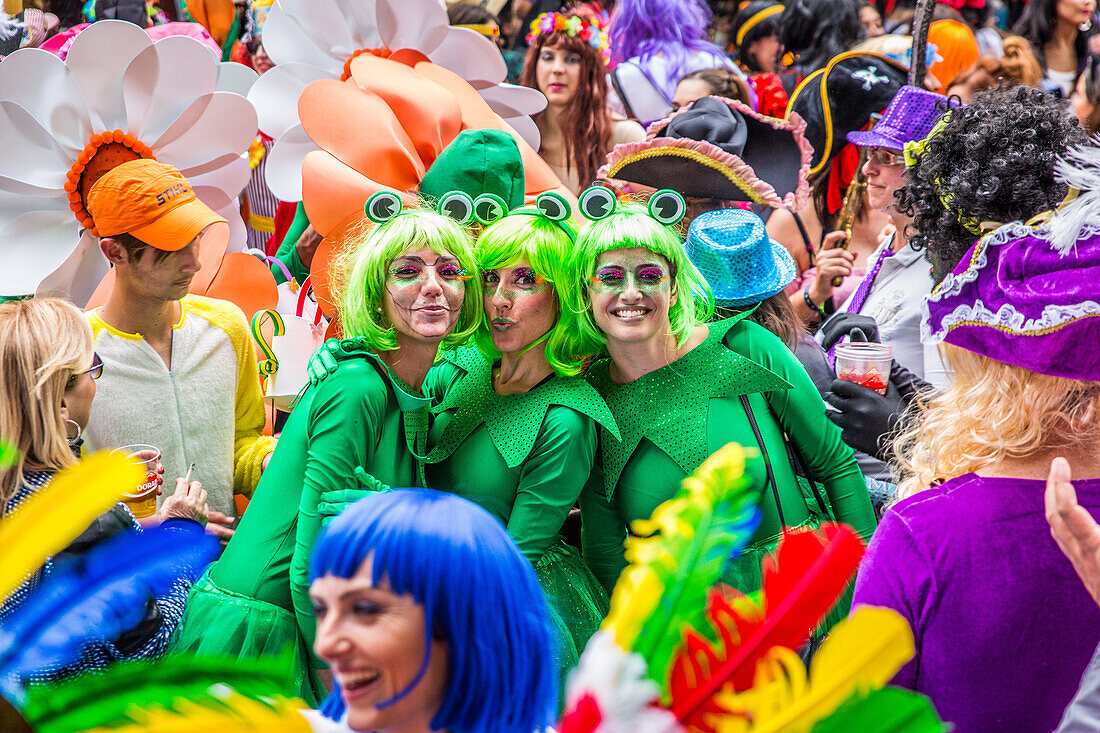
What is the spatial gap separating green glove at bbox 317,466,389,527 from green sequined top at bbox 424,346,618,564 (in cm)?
28

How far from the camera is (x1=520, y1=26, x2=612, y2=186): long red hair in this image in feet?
15.1

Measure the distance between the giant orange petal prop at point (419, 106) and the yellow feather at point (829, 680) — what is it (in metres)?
2.22

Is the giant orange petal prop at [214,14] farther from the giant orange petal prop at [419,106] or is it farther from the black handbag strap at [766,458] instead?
the black handbag strap at [766,458]

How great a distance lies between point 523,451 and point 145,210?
1.24 m

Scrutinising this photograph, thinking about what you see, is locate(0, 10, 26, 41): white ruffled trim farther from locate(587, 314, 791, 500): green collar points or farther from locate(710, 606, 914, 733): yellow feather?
locate(710, 606, 914, 733): yellow feather

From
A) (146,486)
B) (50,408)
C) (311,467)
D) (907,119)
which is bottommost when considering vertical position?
(146,486)

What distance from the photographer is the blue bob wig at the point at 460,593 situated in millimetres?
1218

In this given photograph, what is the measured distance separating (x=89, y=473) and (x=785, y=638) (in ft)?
2.61

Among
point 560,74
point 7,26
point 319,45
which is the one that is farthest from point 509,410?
point 560,74

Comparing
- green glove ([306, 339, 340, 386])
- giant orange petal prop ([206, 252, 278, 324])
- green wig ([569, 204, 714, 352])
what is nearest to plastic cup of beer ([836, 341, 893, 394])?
green wig ([569, 204, 714, 352])

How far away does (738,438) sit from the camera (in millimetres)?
2436

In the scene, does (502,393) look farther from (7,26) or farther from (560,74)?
(560,74)

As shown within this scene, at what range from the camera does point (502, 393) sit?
245 centimetres

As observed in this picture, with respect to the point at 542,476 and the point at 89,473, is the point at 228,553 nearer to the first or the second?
the point at 542,476
